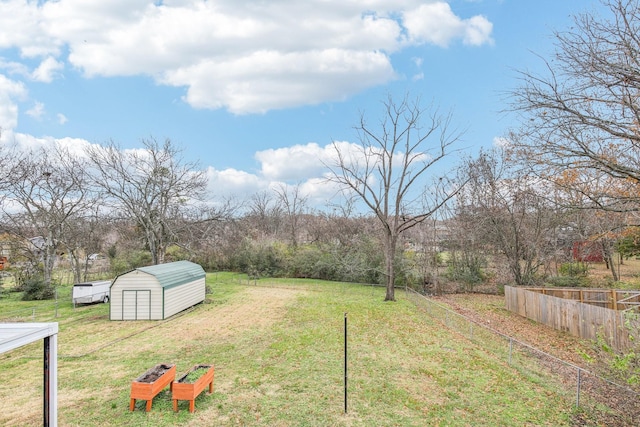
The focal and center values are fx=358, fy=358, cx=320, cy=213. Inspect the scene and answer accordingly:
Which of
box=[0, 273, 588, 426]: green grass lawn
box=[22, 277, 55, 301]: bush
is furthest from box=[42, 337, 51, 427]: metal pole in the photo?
box=[22, 277, 55, 301]: bush

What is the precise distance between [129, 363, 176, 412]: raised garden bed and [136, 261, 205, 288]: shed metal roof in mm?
9205

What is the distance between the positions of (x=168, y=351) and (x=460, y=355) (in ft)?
27.4

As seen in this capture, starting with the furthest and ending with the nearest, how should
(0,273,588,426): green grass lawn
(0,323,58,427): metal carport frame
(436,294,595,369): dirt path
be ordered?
(436,294,595,369): dirt path → (0,273,588,426): green grass lawn → (0,323,58,427): metal carport frame

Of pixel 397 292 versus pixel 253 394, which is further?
pixel 397 292

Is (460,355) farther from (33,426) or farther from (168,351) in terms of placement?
(33,426)

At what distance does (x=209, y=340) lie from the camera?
460 inches

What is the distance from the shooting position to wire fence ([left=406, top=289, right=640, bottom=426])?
260 inches

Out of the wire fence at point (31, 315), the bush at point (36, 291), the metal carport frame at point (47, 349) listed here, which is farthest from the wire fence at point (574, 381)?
the bush at point (36, 291)

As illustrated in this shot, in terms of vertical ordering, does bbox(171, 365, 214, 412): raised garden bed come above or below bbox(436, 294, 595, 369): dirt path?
above

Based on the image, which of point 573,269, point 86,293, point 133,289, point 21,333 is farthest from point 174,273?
point 573,269

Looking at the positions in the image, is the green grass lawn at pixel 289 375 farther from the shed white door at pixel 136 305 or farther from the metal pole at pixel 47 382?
the metal pole at pixel 47 382

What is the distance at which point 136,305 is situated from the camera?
15.3 metres

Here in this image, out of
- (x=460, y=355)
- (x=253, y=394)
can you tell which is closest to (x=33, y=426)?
(x=253, y=394)

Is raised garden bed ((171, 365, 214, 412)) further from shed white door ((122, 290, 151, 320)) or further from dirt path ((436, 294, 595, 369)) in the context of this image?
shed white door ((122, 290, 151, 320))
